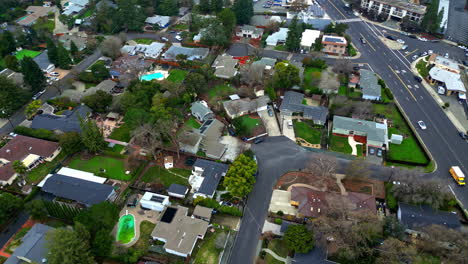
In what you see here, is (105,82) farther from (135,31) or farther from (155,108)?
(135,31)

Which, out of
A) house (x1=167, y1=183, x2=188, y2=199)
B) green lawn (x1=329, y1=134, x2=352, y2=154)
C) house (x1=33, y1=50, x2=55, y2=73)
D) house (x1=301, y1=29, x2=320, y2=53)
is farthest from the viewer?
house (x1=301, y1=29, x2=320, y2=53)

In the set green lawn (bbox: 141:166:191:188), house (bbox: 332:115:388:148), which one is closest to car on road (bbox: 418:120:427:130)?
house (bbox: 332:115:388:148)

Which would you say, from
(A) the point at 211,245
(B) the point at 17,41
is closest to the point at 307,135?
(A) the point at 211,245

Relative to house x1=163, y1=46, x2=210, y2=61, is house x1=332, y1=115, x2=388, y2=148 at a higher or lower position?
lower

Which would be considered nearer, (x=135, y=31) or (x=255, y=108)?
(x=255, y=108)

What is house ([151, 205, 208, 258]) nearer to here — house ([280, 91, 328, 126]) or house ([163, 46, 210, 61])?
house ([280, 91, 328, 126])

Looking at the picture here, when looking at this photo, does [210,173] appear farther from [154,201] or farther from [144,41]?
[144,41]
